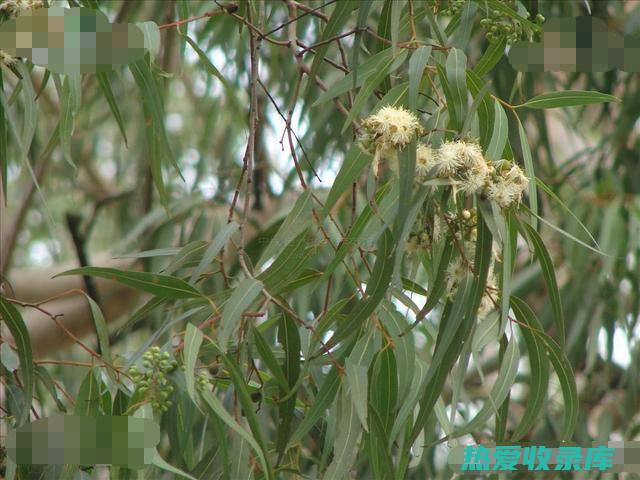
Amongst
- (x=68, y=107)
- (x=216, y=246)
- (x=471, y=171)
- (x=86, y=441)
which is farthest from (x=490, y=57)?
(x=86, y=441)

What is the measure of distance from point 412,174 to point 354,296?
230 mm

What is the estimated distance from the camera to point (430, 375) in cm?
88

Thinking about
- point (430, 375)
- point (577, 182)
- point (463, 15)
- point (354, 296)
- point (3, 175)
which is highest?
point (577, 182)

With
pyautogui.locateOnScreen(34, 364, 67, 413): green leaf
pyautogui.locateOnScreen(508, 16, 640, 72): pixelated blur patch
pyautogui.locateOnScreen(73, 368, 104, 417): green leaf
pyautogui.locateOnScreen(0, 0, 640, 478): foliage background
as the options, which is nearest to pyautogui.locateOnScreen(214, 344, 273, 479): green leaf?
pyautogui.locateOnScreen(0, 0, 640, 478): foliage background

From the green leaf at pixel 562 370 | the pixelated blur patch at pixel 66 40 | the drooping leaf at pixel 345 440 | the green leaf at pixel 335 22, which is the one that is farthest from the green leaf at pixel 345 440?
the pixelated blur patch at pixel 66 40

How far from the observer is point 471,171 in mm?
830

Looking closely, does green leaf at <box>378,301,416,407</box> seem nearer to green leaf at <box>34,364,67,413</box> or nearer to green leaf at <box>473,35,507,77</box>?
green leaf at <box>473,35,507,77</box>

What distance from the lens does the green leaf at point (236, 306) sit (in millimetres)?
867

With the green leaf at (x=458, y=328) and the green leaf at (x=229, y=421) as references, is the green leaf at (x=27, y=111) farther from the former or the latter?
the green leaf at (x=458, y=328)

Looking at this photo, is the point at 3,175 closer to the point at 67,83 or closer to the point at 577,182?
the point at 67,83

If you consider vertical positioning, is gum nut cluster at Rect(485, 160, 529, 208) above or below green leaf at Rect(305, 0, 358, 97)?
below

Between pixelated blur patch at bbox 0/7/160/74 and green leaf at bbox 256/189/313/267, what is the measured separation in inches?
10.0

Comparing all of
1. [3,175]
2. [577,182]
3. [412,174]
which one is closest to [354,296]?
[412,174]

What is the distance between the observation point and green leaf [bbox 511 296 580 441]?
100 centimetres
